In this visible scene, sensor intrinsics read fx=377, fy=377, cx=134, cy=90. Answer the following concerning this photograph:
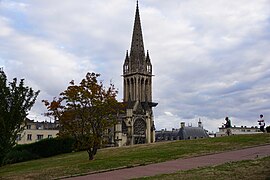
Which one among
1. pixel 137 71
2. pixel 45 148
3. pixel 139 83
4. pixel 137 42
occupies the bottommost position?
pixel 45 148

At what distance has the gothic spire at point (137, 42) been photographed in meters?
124

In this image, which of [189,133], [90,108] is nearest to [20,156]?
[90,108]

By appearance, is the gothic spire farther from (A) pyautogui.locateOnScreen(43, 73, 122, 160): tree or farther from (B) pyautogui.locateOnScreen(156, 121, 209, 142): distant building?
(A) pyautogui.locateOnScreen(43, 73, 122, 160): tree

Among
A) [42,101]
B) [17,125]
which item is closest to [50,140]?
[42,101]

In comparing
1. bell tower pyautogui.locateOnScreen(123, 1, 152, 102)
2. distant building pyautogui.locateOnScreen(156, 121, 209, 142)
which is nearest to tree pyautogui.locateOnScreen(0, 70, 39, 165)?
distant building pyautogui.locateOnScreen(156, 121, 209, 142)

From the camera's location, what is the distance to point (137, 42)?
125438 millimetres

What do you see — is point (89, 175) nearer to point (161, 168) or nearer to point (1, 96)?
point (161, 168)

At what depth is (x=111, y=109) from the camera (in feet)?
98.0

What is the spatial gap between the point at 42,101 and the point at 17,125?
1139 cm

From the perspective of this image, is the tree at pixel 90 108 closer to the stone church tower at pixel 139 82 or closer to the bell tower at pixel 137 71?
the stone church tower at pixel 139 82

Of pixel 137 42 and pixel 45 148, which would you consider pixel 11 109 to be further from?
pixel 137 42

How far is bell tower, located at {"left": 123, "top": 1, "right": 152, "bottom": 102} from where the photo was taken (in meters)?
123

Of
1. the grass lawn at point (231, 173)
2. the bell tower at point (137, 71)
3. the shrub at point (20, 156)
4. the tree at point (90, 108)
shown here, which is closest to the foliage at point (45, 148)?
the shrub at point (20, 156)

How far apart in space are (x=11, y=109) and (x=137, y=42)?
338 feet
